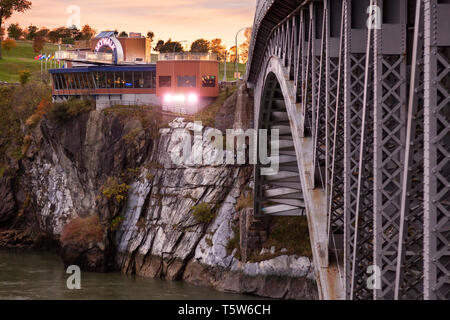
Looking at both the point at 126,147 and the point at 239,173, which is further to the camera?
the point at 126,147

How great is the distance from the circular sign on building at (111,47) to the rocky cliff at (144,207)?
13.8m

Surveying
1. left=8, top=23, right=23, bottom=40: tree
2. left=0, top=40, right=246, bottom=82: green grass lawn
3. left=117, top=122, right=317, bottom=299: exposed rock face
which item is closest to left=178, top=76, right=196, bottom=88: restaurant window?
left=117, top=122, right=317, bottom=299: exposed rock face

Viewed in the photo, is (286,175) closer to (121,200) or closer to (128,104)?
(121,200)

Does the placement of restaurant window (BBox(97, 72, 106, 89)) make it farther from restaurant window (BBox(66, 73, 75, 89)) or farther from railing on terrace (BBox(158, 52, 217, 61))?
railing on terrace (BBox(158, 52, 217, 61))

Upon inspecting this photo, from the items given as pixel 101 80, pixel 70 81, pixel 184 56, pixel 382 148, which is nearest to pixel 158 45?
pixel 70 81

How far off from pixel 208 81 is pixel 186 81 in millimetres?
2267

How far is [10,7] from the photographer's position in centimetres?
13150

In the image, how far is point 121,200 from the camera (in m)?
61.9

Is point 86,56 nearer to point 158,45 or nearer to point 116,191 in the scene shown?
point 116,191

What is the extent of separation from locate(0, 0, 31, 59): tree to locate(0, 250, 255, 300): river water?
251 ft

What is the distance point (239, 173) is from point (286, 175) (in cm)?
575

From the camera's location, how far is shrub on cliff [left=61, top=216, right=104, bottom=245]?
2371 inches

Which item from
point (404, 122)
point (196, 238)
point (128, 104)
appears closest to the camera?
point (404, 122)
